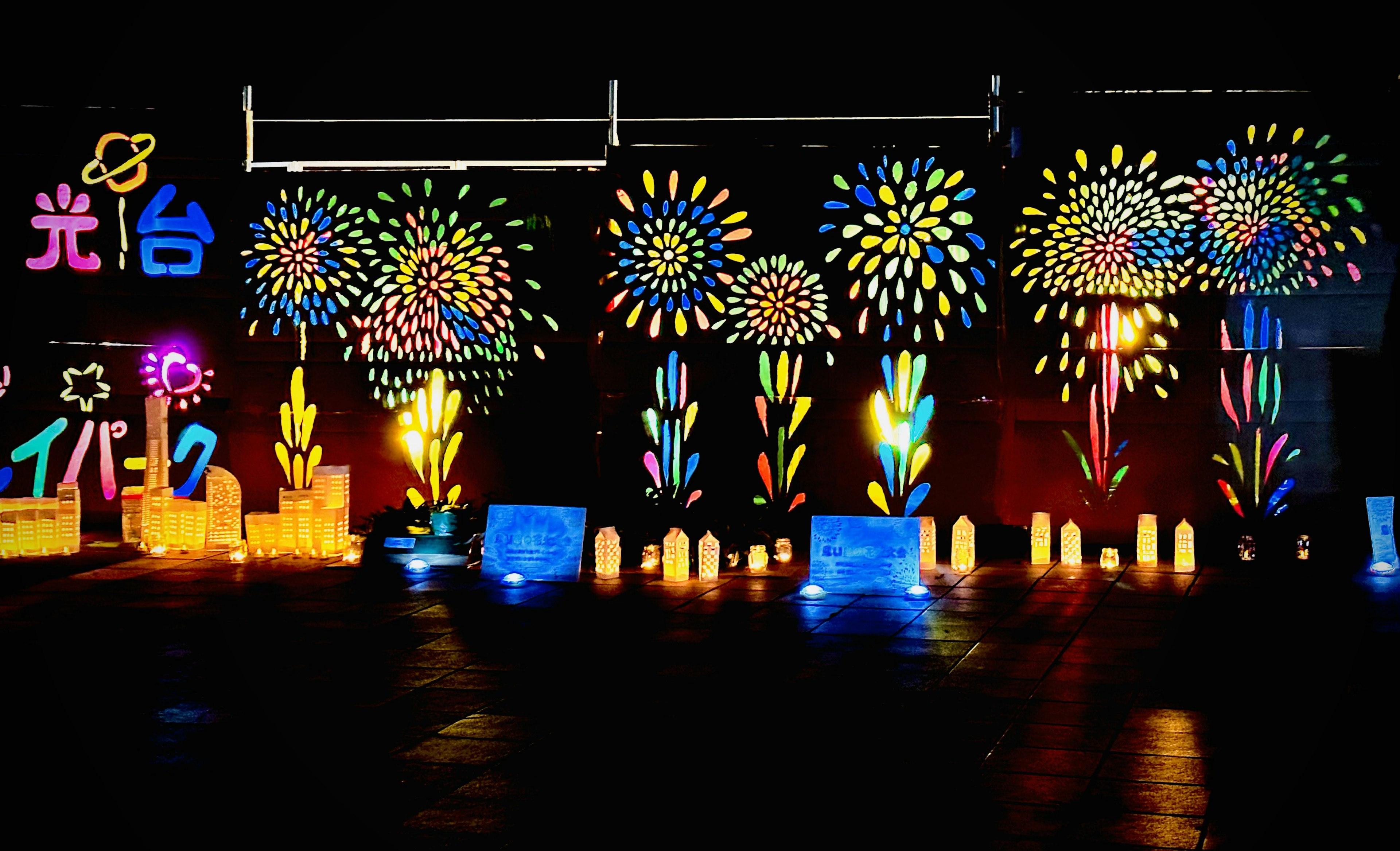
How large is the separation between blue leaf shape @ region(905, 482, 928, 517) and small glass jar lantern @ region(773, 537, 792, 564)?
0.69 m

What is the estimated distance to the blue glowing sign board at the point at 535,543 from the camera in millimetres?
7469

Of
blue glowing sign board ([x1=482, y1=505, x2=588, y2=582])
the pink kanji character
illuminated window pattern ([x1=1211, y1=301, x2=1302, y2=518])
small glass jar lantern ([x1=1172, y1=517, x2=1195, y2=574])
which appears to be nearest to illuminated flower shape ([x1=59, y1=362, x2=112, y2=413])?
the pink kanji character

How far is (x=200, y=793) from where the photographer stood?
12.5 ft

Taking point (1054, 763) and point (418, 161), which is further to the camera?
point (418, 161)

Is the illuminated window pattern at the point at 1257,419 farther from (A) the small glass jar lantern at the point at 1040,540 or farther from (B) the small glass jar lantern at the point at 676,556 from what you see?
(B) the small glass jar lantern at the point at 676,556

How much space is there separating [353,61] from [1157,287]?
15.2 feet

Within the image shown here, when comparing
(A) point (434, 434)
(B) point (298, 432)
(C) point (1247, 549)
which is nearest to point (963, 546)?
(C) point (1247, 549)

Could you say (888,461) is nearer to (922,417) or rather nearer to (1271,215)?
(922,417)

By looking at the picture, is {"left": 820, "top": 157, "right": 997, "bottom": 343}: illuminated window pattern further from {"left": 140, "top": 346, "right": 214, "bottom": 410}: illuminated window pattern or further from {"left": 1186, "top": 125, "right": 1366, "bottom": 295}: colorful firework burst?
{"left": 140, "top": 346, "right": 214, "bottom": 410}: illuminated window pattern

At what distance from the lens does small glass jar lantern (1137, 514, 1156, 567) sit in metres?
7.66

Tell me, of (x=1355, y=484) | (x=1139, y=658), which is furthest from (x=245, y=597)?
(x=1355, y=484)

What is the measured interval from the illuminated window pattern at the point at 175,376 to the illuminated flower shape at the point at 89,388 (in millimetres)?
256

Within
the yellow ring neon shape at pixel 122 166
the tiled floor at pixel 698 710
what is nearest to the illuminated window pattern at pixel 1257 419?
the tiled floor at pixel 698 710

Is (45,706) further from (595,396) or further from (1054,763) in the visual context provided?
(595,396)
